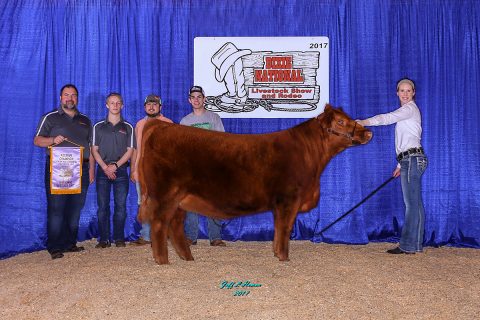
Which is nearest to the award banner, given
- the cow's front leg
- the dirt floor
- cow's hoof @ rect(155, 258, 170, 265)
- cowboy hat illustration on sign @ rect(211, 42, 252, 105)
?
the dirt floor

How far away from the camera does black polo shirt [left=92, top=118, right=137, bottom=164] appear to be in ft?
19.0

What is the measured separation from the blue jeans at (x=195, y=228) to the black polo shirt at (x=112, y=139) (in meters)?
1.01

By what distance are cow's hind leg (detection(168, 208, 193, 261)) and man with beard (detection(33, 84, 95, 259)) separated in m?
1.27

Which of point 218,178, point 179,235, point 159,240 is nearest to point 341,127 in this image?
→ point 218,178

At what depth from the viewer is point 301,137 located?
4.96 meters

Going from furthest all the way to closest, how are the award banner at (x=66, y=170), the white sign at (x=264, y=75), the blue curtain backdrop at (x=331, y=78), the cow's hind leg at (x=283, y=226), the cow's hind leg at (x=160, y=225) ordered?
the white sign at (x=264, y=75) → the blue curtain backdrop at (x=331, y=78) → the award banner at (x=66, y=170) → the cow's hind leg at (x=283, y=226) → the cow's hind leg at (x=160, y=225)

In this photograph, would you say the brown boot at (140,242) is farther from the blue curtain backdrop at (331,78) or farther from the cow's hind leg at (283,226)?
the cow's hind leg at (283,226)

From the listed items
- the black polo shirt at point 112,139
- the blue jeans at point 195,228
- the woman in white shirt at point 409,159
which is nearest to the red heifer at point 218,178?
the woman in white shirt at point 409,159

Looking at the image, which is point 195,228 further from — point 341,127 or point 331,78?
point 331,78

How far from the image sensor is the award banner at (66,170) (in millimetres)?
5258

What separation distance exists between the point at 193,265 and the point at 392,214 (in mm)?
2762

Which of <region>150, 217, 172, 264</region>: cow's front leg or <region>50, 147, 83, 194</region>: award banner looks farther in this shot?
<region>50, 147, 83, 194</region>: award banner

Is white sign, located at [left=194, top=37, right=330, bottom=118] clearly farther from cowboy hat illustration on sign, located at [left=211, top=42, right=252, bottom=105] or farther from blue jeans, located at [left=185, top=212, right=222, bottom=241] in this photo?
blue jeans, located at [left=185, top=212, right=222, bottom=241]

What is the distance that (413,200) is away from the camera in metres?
5.43
